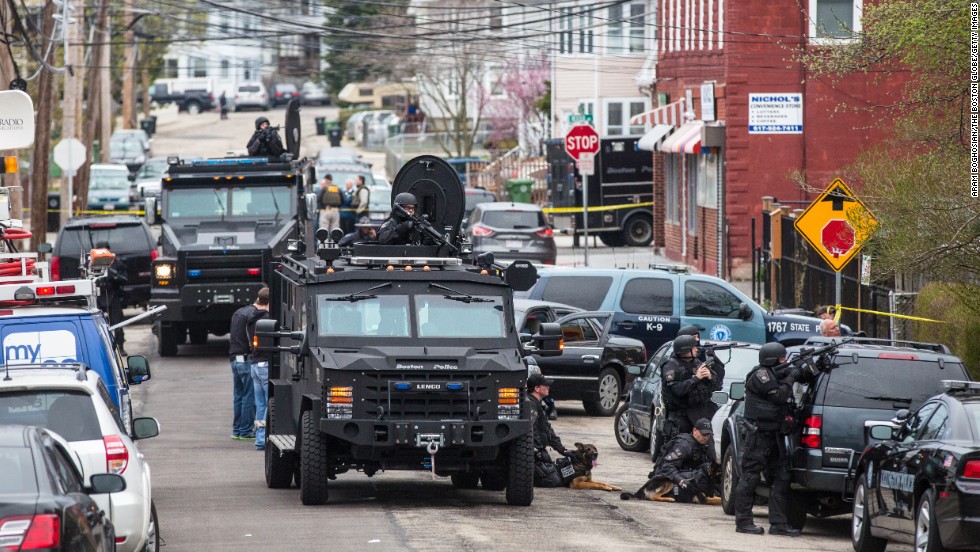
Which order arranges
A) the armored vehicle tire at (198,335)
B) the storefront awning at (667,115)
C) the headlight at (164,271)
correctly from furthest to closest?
the storefront awning at (667,115)
the armored vehicle tire at (198,335)
the headlight at (164,271)

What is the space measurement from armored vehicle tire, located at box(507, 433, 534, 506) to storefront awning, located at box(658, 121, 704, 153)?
23.0 m

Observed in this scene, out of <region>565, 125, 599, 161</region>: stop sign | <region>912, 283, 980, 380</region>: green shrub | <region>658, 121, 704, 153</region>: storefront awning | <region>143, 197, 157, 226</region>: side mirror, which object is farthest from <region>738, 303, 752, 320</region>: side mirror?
<region>658, 121, 704, 153</region>: storefront awning

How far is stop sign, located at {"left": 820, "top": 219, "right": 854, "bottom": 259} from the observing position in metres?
20.0

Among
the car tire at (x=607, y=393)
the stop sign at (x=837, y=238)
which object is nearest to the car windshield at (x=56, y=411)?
the stop sign at (x=837, y=238)

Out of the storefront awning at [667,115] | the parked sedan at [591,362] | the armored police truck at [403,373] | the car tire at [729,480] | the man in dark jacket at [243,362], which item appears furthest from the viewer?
the storefront awning at [667,115]

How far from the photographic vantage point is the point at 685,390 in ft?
52.7

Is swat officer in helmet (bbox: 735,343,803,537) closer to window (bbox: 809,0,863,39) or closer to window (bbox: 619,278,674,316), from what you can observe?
window (bbox: 619,278,674,316)

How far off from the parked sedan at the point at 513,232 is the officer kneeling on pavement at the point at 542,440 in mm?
18938

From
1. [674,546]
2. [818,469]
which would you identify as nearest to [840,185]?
[818,469]

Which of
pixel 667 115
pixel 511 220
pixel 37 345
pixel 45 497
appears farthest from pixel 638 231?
pixel 45 497

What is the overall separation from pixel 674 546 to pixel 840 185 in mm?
8711

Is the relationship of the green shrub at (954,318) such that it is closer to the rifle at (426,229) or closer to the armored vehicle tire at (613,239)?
the rifle at (426,229)

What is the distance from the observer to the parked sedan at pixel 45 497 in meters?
7.38

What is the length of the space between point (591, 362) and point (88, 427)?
11911 mm
